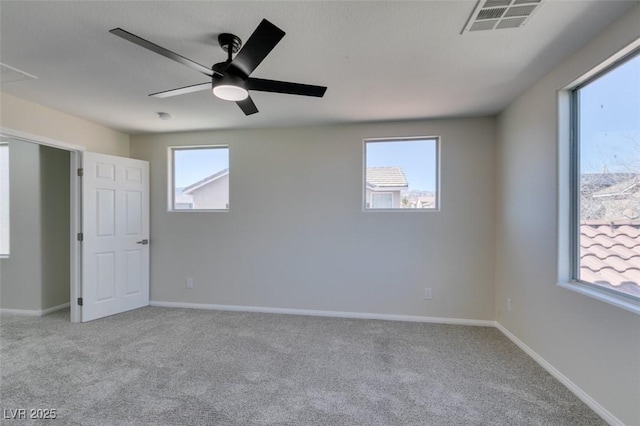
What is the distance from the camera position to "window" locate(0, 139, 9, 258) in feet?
12.8

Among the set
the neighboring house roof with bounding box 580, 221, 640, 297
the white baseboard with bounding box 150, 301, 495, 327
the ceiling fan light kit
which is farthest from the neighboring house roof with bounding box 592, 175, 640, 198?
the ceiling fan light kit

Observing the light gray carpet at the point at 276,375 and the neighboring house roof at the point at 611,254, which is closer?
the neighboring house roof at the point at 611,254

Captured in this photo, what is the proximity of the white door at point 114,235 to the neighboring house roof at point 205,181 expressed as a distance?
576 mm

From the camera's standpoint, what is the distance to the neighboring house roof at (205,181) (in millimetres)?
4117

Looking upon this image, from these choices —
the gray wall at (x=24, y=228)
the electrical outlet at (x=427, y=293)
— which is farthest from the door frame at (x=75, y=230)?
the electrical outlet at (x=427, y=293)

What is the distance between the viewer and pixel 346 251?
12.3ft

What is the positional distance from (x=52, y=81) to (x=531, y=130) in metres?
4.32

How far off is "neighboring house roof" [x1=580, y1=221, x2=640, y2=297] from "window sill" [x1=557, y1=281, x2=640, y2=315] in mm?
53

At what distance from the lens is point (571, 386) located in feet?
7.00

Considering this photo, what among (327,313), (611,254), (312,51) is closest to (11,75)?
(312,51)

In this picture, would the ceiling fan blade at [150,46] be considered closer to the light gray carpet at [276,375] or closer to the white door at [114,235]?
the light gray carpet at [276,375]

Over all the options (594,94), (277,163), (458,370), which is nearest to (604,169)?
(594,94)

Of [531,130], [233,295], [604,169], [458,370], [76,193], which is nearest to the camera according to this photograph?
[604,169]

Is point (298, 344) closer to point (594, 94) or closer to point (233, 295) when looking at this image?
point (233, 295)
